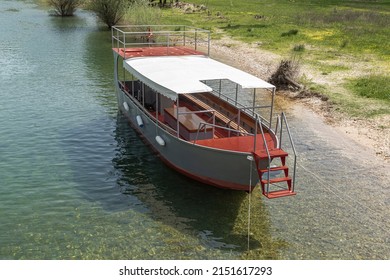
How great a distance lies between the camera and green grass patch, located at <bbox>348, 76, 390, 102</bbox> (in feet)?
82.8

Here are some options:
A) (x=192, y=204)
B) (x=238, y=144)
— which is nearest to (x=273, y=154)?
(x=238, y=144)

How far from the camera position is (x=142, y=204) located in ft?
47.1

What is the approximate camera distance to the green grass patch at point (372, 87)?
25.2 m

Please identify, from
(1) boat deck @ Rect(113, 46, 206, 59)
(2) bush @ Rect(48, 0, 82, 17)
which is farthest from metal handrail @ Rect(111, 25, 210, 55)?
(2) bush @ Rect(48, 0, 82, 17)

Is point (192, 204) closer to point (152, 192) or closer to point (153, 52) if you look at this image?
point (152, 192)

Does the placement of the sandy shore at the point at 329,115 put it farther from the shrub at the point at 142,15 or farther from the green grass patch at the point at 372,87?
the shrub at the point at 142,15

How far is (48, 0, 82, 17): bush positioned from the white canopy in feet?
163

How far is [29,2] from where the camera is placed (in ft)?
271

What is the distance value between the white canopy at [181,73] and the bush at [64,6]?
49826mm

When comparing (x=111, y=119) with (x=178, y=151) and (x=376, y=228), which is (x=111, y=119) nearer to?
(x=178, y=151)

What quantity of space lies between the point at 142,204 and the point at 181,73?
5335mm

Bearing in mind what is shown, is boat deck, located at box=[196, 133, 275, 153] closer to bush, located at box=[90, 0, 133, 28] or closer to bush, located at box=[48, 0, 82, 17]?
bush, located at box=[90, 0, 133, 28]

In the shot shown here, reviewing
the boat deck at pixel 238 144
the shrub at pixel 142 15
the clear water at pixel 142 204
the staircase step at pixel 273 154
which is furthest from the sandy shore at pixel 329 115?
the shrub at pixel 142 15
